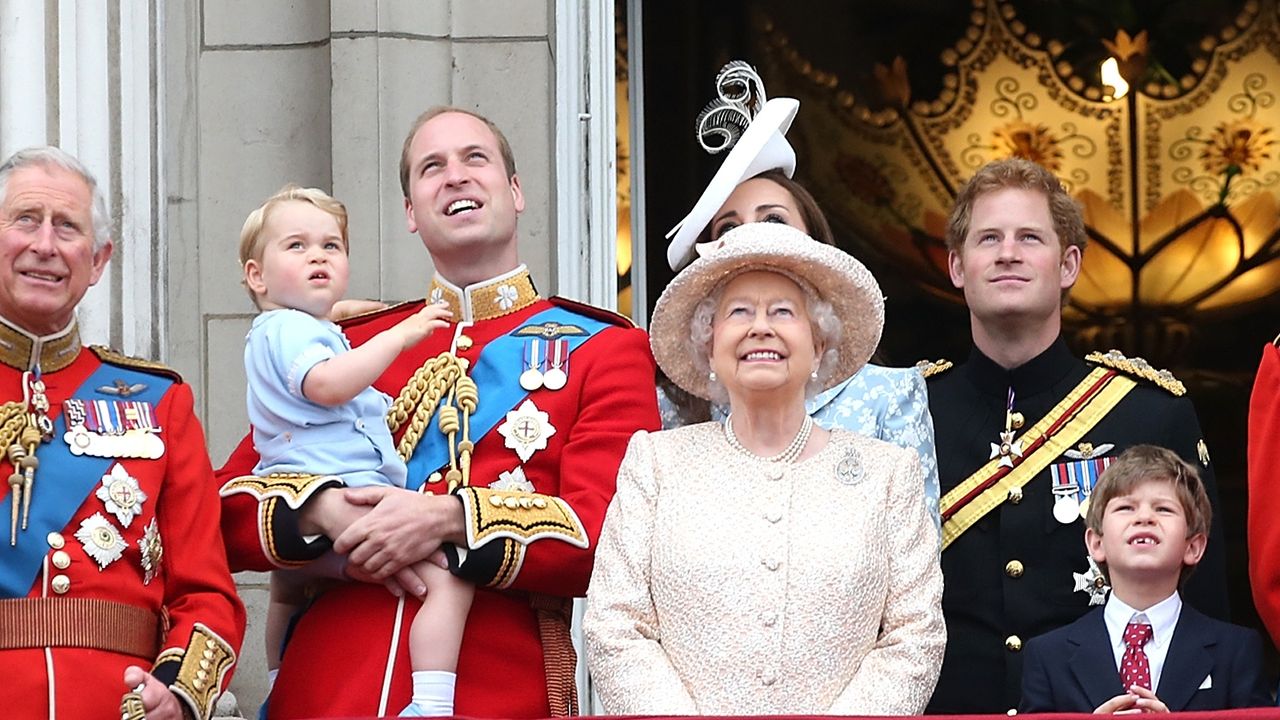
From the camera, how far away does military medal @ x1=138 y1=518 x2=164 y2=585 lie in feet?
15.0

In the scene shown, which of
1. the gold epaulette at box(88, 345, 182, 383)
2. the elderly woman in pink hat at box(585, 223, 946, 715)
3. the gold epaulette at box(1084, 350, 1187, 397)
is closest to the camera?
the elderly woman in pink hat at box(585, 223, 946, 715)

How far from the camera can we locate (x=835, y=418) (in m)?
5.04

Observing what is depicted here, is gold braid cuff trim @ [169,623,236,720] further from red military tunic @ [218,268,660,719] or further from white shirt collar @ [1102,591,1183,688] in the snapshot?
white shirt collar @ [1102,591,1183,688]

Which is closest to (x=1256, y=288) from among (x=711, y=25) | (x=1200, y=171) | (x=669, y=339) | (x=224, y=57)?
(x=1200, y=171)

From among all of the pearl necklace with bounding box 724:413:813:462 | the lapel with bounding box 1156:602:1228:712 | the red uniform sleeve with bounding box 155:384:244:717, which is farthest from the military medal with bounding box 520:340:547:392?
the lapel with bounding box 1156:602:1228:712

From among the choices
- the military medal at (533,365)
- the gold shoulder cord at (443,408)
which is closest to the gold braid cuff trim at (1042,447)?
the military medal at (533,365)

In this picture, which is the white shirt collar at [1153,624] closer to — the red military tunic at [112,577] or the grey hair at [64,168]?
the red military tunic at [112,577]

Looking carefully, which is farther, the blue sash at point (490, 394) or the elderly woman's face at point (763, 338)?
the blue sash at point (490, 394)

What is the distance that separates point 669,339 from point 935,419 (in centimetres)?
80

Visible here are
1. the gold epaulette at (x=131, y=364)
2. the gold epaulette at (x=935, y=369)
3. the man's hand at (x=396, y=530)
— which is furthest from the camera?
the gold epaulette at (x=935, y=369)

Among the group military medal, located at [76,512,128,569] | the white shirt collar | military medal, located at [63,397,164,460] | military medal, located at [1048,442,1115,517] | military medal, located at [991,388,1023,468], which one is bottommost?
the white shirt collar

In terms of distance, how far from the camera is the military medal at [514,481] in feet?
16.0

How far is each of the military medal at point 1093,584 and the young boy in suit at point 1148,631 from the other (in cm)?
16

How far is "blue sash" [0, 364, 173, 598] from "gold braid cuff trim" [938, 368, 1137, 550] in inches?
63.5
